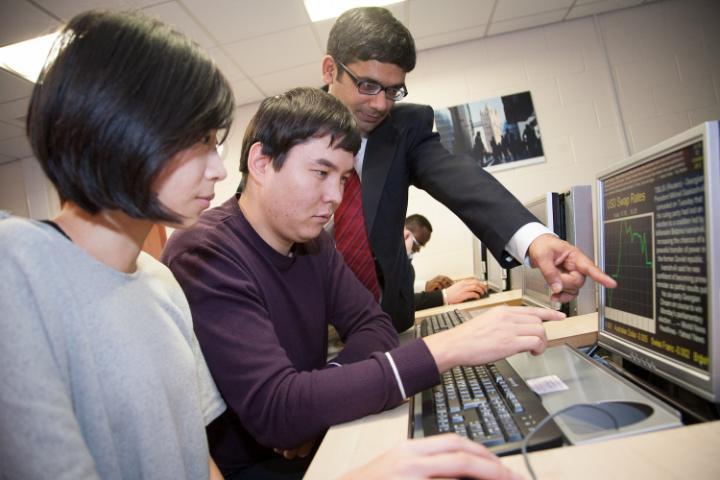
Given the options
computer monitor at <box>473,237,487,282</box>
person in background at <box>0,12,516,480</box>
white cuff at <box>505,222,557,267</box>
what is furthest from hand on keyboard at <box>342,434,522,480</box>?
computer monitor at <box>473,237,487,282</box>

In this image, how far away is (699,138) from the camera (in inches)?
19.6

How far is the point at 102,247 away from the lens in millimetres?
616

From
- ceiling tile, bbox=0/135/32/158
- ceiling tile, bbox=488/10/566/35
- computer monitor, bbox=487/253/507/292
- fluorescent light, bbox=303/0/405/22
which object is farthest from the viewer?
ceiling tile, bbox=0/135/32/158

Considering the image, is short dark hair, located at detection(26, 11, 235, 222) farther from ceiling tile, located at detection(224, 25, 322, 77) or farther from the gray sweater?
ceiling tile, located at detection(224, 25, 322, 77)

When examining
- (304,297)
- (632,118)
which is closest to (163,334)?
(304,297)

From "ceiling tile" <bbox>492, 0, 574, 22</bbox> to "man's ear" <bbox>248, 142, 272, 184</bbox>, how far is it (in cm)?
256

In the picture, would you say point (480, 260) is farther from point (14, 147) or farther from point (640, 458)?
point (14, 147)

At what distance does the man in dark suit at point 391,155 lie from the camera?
1.09m

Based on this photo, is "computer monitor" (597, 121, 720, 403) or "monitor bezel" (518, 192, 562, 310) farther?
"monitor bezel" (518, 192, 562, 310)

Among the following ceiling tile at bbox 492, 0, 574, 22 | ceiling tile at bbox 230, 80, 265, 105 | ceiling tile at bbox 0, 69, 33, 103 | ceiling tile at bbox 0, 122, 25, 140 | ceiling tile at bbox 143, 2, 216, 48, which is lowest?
ceiling tile at bbox 0, 122, 25, 140

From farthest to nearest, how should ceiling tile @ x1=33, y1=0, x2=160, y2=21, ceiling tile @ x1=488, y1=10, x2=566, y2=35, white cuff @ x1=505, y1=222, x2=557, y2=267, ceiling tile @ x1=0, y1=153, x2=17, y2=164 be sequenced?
ceiling tile @ x1=0, y1=153, x2=17, y2=164, ceiling tile @ x1=488, y1=10, x2=566, y2=35, ceiling tile @ x1=33, y1=0, x2=160, y2=21, white cuff @ x1=505, y1=222, x2=557, y2=267

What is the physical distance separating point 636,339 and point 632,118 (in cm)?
319

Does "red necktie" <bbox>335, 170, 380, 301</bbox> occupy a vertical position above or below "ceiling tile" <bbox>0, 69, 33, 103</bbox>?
below

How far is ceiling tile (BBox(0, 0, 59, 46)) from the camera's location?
2011mm
